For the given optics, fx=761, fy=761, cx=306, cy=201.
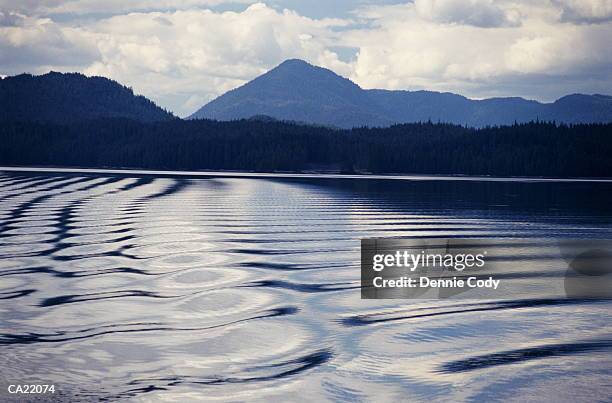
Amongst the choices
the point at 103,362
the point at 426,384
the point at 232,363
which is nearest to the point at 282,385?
the point at 232,363

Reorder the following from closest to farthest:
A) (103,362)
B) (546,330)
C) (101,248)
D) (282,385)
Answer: (282,385) < (103,362) < (546,330) < (101,248)

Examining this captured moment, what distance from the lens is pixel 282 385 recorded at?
18391 millimetres

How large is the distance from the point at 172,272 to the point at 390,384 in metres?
18.4

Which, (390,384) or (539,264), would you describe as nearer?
(390,384)

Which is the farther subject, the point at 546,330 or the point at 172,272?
the point at 172,272

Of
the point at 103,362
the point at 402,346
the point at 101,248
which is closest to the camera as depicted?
the point at 103,362

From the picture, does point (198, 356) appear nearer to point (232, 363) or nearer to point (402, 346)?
point (232, 363)

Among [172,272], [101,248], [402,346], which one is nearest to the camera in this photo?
[402,346]

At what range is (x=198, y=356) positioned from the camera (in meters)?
20.7

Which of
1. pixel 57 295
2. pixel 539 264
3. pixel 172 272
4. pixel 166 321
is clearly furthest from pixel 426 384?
pixel 539 264

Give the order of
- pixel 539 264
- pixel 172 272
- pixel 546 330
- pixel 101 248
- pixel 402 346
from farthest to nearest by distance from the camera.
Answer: pixel 101 248 < pixel 539 264 < pixel 172 272 < pixel 546 330 < pixel 402 346

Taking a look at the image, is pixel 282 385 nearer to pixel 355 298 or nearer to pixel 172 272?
pixel 355 298

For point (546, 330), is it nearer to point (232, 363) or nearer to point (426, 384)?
point (426, 384)

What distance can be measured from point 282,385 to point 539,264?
24155 millimetres
